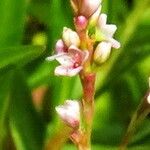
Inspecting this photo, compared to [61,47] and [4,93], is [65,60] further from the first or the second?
[4,93]

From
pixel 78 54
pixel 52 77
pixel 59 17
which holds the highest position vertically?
pixel 78 54

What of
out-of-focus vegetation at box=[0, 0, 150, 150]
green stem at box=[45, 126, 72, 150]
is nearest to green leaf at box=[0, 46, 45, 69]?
out-of-focus vegetation at box=[0, 0, 150, 150]

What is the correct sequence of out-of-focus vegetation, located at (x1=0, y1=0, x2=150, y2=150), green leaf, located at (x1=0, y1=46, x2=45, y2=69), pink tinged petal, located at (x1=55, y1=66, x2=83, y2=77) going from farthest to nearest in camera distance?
1. out-of-focus vegetation, located at (x1=0, y1=0, x2=150, y2=150)
2. green leaf, located at (x1=0, y1=46, x2=45, y2=69)
3. pink tinged petal, located at (x1=55, y1=66, x2=83, y2=77)

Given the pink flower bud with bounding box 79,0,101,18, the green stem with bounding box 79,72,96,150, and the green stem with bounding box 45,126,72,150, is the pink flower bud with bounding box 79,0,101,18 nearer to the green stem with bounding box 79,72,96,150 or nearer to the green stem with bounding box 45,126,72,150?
the green stem with bounding box 79,72,96,150

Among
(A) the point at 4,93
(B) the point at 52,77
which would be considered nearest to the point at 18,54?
(A) the point at 4,93

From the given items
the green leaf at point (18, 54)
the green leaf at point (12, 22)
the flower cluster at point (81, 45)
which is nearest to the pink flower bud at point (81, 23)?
the flower cluster at point (81, 45)

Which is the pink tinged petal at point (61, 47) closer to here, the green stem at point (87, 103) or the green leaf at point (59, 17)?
the green stem at point (87, 103)

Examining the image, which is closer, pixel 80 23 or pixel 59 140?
pixel 80 23
